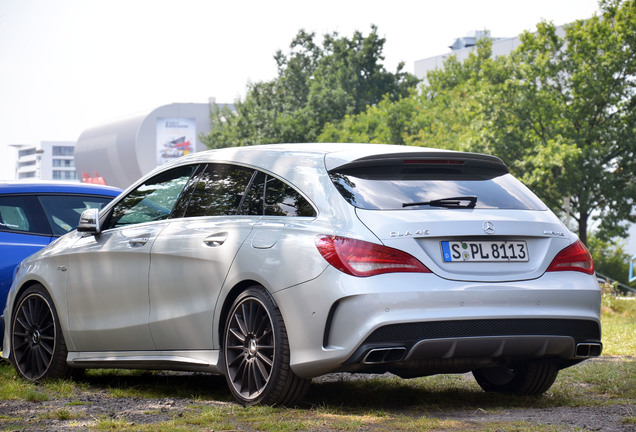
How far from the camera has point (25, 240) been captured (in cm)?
862

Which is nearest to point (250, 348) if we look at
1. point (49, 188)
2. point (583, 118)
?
point (49, 188)

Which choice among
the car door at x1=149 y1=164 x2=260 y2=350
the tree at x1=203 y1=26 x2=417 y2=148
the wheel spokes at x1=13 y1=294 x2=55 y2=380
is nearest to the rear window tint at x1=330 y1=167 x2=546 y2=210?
the car door at x1=149 y1=164 x2=260 y2=350

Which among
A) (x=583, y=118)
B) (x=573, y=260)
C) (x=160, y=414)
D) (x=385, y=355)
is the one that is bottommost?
(x=160, y=414)

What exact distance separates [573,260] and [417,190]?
99 centimetres

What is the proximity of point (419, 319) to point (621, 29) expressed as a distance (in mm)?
40447

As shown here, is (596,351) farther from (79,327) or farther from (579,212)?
(579,212)

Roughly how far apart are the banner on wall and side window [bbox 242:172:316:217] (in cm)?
11608

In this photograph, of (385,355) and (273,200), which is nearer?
(385,355)

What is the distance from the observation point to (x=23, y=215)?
870 centimetres

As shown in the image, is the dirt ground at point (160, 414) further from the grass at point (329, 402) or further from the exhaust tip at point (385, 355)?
the exhaust tip at point (385, 355)

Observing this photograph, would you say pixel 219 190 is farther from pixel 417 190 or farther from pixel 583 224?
pixel 583 224

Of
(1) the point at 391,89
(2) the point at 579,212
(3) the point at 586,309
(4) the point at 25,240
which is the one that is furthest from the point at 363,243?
(1) the point at 391,89

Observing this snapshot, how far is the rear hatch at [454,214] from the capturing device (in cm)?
544

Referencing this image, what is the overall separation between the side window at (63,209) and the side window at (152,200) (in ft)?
4.99
